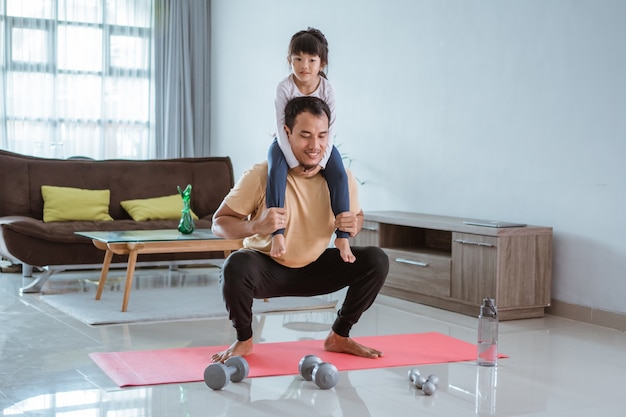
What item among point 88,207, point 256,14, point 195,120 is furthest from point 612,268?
point 195,120

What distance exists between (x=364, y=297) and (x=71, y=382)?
4.04 feet

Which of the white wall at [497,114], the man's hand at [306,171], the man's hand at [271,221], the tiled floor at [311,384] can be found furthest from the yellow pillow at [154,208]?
the man's hand at [271,221]

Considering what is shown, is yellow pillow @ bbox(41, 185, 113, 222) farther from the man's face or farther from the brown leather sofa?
the man's face

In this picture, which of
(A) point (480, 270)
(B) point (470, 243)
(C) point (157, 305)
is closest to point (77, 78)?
(C) point (157, 305)

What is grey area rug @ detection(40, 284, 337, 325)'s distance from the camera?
185 inches

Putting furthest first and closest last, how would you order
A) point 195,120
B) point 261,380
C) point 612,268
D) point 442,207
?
point 195,120 < point 442,207 < point 612,268 < point 261,380

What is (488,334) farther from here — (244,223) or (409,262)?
(409,262)

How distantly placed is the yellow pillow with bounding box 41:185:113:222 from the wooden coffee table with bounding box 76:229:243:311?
0.79 metres

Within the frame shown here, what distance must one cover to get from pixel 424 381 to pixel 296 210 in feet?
2.87

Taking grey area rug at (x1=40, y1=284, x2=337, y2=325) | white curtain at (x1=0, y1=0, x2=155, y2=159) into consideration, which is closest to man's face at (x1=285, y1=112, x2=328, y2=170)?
grey area rug at (x1=40, y1=284, x2=337, y2=325)

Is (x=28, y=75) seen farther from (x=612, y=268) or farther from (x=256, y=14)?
(x=612, y=268)

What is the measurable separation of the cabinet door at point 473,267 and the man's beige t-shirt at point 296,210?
1.51 m

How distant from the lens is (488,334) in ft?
12.2

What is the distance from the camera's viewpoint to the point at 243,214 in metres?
3.55
